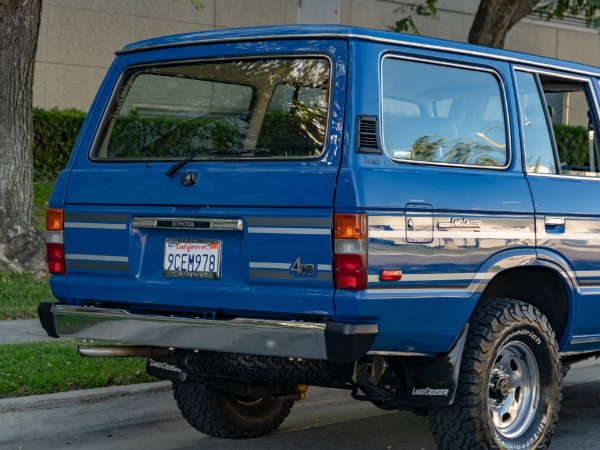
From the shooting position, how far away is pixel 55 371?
7473mm

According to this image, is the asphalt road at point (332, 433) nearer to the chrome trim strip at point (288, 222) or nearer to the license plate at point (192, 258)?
the license plate at point (192, 258)

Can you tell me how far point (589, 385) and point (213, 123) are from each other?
14.6 feet

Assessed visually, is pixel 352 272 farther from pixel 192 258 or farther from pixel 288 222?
pixel 192 258

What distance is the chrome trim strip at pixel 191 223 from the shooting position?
5.48 meters

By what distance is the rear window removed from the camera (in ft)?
18.3

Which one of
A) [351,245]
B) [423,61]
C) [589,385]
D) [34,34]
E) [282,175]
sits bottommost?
[589,385]

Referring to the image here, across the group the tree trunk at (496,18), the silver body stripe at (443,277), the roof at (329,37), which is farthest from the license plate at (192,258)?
the tree trunk at (496,18)

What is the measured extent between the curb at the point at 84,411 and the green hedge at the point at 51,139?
9.81 m

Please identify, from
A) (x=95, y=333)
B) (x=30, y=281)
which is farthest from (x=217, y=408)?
(x=30, y=281)

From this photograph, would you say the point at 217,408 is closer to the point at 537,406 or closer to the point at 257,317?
the point at 257,317

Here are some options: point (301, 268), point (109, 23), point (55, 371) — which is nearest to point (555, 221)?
point (301, 268)

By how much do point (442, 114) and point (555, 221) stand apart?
893mm

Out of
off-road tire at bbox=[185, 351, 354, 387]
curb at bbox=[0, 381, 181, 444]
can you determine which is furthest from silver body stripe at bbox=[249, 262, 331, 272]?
curb at bbox=[0, 381, 181, 444]

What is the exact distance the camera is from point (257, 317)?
544 cm
